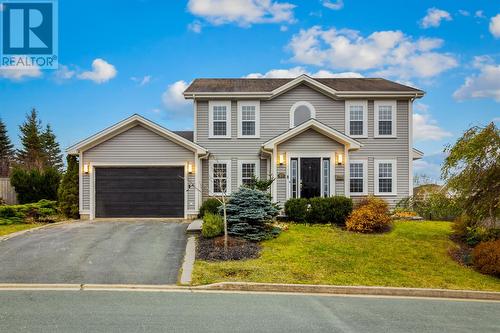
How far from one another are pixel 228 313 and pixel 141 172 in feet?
39.8

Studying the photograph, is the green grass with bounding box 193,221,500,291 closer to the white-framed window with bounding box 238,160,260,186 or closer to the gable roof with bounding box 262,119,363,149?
the gable roof with bounding box 262,119,363,149

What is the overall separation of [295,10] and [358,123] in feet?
23.1

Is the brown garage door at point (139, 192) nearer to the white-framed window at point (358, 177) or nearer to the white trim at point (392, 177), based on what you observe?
the white-framed window at point (358, 177)

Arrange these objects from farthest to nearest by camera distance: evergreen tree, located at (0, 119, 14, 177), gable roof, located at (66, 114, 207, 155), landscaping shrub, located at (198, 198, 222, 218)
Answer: evergreen tree, located at (0, 119, 14, 177) → gable roof, located at (66, 114, 207, 155) → landscaping shrub, located at (198, 198, 222, 218)

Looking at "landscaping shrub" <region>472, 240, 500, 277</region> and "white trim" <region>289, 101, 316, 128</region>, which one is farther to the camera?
"white trim" <region>289, 101, 316, 128</region>

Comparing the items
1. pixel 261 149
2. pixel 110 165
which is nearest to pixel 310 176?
→ pixel 261 149

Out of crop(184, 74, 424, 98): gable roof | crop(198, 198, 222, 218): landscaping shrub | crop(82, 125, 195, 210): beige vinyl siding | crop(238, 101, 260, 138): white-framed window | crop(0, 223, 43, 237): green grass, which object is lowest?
crop(0, 223, 43, 237): green grass

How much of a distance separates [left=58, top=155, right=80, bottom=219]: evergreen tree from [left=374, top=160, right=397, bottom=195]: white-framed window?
14.7 metres

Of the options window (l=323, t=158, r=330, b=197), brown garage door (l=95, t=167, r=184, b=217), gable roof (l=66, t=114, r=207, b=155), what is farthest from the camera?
brown garage door (l=95, t=167, r=184, b=217)

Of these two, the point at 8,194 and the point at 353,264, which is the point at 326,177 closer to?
the point at 353,264

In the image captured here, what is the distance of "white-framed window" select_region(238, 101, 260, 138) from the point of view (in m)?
19.1

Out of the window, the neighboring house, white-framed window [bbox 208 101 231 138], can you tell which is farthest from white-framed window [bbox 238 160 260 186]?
the window

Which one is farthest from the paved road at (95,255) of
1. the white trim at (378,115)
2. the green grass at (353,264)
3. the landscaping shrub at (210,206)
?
the white trim at (378,115)

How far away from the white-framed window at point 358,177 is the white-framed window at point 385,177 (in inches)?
25.7
